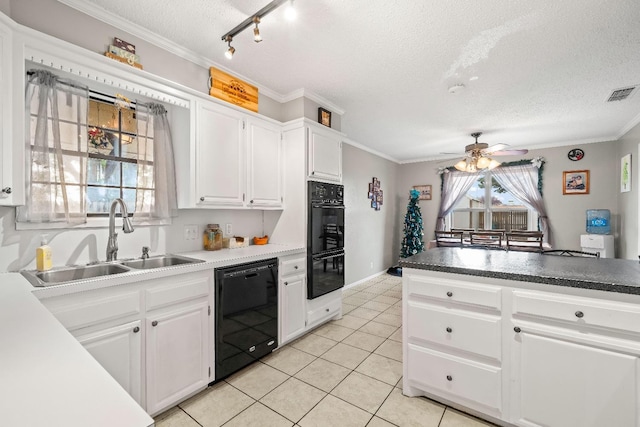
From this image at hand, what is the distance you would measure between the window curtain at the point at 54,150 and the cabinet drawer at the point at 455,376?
2.48 metres

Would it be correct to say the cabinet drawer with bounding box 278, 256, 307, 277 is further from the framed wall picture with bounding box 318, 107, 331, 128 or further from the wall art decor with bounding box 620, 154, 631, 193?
the wall art decor with bounding box 620, 154, 631, 193

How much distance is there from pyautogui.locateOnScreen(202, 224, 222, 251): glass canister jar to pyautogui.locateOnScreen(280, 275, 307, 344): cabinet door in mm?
694

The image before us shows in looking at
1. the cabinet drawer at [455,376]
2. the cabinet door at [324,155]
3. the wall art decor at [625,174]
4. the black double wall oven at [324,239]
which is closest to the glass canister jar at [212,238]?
the black double wall oven at [324,239]

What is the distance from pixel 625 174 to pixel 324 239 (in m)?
4.67

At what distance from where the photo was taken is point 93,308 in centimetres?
149

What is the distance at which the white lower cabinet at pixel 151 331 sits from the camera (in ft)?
4.86

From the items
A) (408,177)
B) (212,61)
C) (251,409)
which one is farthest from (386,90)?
(408,177)

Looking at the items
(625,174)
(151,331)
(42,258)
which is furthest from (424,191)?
(42,258)

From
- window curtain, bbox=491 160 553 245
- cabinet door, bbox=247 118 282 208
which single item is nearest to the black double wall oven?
cabinet door, bbox=247 118 282 208

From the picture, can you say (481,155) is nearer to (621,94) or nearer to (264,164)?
(621,94)

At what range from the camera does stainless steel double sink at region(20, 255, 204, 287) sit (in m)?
1.61

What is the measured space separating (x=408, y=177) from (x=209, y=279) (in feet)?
18.6

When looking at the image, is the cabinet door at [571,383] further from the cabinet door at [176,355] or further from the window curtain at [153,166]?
the window curtain at [153,166]

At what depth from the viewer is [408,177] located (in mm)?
6738
